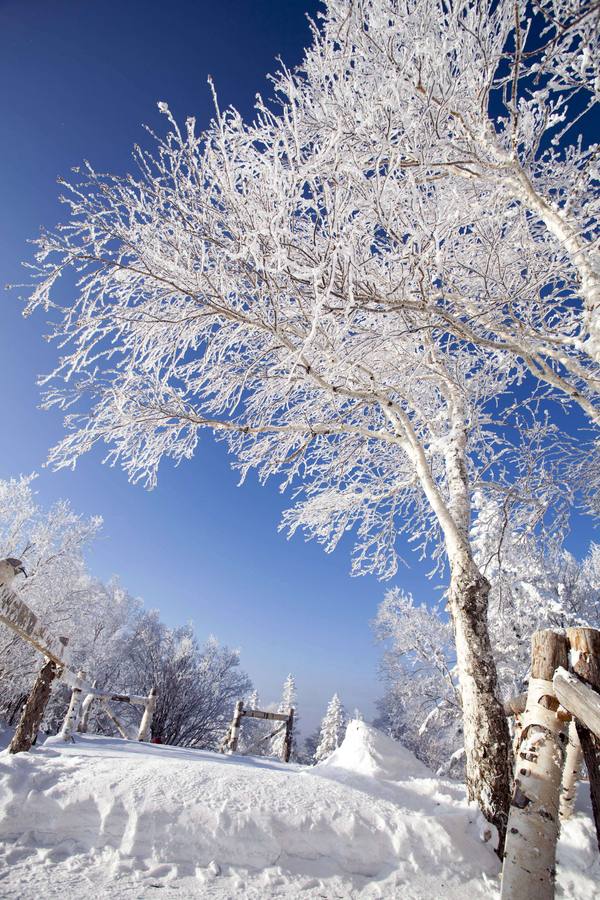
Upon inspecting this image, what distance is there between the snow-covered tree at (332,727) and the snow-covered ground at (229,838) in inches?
1015

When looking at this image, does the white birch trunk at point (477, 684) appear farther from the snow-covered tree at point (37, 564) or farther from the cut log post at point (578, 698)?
the snow-covered tree at point (37, 564)

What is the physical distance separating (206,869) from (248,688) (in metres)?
26.1

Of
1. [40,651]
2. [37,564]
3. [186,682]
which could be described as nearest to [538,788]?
[40,651]

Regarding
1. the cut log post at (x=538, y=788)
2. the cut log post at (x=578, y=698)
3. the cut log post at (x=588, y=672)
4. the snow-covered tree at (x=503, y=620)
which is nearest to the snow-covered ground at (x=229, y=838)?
the cut log post at (x=538, y=788)

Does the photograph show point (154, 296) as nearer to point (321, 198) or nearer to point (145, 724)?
point (321, 198)

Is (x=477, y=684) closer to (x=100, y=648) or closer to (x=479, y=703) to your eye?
(x=479, y=703)

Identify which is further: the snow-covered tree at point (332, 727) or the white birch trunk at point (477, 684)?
the snow-covered tree at point (332, 727)

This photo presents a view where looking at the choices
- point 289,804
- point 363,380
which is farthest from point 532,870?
point 363,380

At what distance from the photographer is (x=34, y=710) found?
4324 mm

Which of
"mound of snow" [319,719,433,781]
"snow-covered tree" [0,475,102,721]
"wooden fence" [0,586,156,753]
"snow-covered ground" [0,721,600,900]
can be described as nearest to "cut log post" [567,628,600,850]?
"snow-covered ground" [0,721,600,900]

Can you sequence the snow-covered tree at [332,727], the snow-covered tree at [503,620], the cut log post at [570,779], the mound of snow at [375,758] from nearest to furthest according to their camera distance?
1. the cut log post at [570,779]
2. the mound of snow at [375,758]
3. the snow-covered tree at [503,620]
4. the snow-covered tree at [332,727]

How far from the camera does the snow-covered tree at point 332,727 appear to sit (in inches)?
970

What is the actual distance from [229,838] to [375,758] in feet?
5.87

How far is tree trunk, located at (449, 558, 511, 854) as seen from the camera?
3398mm
